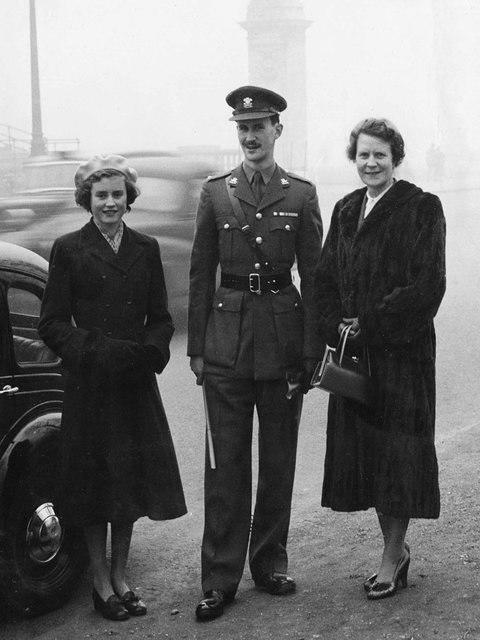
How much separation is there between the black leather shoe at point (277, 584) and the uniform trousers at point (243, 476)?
0.02m

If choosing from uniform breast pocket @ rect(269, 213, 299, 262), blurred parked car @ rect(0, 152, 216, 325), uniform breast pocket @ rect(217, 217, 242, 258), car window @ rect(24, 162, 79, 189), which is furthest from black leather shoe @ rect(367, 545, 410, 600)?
car window @ rect(24, 162, 79, 189)

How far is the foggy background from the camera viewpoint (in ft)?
86.4

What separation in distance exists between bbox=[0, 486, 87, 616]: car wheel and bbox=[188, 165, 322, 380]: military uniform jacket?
0.87 metres

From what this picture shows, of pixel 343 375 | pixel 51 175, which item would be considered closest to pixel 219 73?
pixel 51 175

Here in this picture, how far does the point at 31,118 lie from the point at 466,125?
16.8 meters

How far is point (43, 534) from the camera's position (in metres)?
4.65

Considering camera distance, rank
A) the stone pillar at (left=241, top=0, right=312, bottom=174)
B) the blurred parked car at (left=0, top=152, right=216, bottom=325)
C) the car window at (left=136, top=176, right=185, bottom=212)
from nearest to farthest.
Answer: the blurred parked car at (left=0, top=152, right=216, bottom=325) < the car window at (left=136, top=176, right=185, bottom=212) < the stone pillar at (left=241, top=0, right=312, bottom=174)

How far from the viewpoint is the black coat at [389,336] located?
14.0 feet

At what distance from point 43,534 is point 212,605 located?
722mm

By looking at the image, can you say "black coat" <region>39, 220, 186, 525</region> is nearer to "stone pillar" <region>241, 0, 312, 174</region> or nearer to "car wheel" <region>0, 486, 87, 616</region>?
"car wheel" <region>0, 486, 87, 616</region>

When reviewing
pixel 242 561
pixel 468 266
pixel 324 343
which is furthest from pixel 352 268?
pixel 468 266

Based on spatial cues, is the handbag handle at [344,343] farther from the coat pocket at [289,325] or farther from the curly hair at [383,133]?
the curly hair at [383,133]

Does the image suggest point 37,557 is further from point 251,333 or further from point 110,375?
point 251,333

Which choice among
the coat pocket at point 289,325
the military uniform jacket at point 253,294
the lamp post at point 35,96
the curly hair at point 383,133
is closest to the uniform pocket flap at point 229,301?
the military uniform jacket at point 253,294
